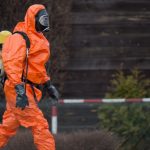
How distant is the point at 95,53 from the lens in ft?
42.2

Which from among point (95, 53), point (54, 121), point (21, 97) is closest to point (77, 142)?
point (54, 121)

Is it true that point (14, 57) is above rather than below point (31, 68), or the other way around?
above

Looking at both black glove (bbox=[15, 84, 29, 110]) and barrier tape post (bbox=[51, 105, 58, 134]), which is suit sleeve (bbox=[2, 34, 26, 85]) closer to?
black glove (bbox=[15, 84, 29, 110])

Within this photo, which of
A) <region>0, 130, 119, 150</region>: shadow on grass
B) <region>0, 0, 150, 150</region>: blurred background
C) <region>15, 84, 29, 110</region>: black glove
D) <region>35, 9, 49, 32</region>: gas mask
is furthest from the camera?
<region>0, 0, 150, 150</region>: blurred background

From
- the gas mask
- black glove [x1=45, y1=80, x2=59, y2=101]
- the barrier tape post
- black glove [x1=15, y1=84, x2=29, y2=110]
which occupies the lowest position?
the barrier tape post

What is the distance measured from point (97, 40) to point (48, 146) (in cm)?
404

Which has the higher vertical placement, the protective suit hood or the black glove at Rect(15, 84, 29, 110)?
the protective suit hood

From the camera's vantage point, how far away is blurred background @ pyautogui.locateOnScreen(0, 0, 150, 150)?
1245 cm

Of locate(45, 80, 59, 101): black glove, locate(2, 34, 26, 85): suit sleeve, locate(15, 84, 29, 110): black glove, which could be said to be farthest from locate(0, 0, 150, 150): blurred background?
locate(15, 84, 29, 110): black glove

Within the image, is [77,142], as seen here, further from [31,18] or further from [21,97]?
[31,18]

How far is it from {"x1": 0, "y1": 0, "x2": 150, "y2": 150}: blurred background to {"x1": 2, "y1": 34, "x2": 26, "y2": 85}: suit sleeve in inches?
130

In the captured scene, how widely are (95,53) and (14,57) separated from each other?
4.22 meters

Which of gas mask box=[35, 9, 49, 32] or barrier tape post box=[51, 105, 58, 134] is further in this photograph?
barrier tape post box=[51, 105, 58, 134]

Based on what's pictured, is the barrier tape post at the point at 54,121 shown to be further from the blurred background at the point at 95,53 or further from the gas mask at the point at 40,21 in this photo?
the gas mask at the point at 40,21
